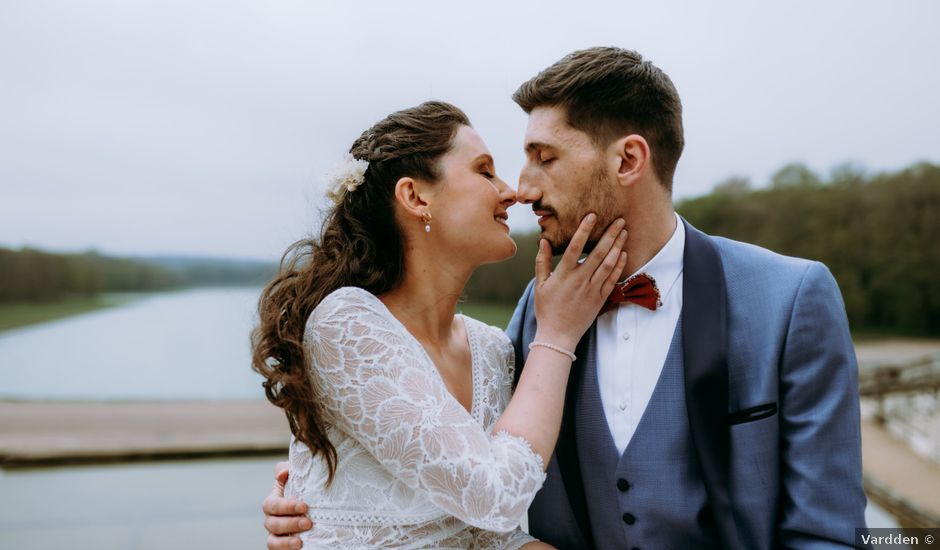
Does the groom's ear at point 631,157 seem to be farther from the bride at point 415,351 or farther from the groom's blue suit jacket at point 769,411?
the groom's blue suit jacket at point 769,411

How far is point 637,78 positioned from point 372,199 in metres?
0.81

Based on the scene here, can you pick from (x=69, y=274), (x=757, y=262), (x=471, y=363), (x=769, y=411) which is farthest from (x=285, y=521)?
(x=69, y=274)

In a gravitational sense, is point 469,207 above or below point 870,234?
above

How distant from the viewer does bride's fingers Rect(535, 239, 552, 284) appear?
1.81 metres

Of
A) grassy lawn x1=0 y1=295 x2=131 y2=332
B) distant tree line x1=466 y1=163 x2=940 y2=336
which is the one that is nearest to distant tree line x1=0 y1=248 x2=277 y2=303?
grassy lawn x1=0 y1=295 x2=131 y2=332

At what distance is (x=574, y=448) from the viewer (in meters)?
1.75

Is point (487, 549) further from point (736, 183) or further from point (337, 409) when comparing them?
point (736, 183)

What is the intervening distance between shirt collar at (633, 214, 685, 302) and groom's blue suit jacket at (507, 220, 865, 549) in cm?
13

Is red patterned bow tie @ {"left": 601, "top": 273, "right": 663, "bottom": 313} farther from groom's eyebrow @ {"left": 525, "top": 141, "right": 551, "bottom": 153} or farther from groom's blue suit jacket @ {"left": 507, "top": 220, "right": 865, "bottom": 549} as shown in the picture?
groom's eyebrow @ {"left": 525, "top": 141, "right": 551, "bottom": 153}

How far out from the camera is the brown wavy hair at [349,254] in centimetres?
169

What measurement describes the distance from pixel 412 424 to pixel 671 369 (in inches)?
25.5

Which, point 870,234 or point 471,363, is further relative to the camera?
point 870,234

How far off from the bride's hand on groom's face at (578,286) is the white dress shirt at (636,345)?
10cm

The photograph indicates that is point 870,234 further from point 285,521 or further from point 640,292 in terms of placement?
point 285,521
